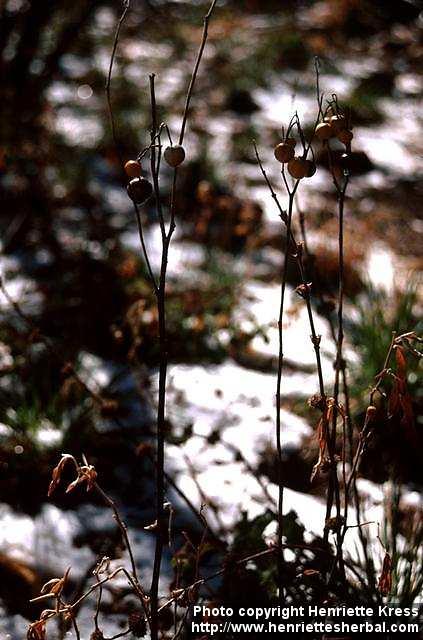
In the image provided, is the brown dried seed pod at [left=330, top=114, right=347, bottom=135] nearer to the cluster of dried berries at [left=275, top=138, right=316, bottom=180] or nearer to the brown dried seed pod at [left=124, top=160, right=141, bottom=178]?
the cluster of dried berries at [left=275, top=138, right=316, bottom=180]

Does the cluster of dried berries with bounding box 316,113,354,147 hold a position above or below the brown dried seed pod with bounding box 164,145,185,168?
above

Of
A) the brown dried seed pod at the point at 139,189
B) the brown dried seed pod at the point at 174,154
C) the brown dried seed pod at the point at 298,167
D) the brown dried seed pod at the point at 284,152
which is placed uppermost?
the brown dried seed pod at the point at 284,152

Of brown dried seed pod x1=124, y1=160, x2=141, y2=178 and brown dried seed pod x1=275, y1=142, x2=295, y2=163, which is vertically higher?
brown dried seed pod x1=275, y1=142, x2=295, y2=163

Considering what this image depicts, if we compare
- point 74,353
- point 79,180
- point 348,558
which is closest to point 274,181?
point 79,180

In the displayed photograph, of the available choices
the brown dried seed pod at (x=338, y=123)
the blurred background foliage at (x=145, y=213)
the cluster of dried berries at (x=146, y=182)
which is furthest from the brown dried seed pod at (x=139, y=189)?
the brown dried seed pod at (x=338, y=123)

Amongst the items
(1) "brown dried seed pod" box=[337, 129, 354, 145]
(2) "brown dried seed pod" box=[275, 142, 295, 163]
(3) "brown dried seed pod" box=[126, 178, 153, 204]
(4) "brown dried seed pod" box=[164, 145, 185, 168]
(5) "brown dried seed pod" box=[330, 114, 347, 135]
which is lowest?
(3) "brown dried seed pod" box=[126, 178, 153, 204]

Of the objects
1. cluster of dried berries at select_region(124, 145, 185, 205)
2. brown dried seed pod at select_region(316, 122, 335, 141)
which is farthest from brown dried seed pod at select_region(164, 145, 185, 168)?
brown dried seed pod at select_region(316, 122, 335, 141)

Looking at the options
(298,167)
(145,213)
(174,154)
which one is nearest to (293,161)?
(298,167)

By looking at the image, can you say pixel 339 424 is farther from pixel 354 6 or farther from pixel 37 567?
pixel 354 6

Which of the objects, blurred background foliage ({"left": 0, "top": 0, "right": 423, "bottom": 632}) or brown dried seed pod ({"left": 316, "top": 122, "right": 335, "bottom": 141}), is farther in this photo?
blurred background foliage ({"left": 0, "top": 0, "right": 423, "bottom": 632})


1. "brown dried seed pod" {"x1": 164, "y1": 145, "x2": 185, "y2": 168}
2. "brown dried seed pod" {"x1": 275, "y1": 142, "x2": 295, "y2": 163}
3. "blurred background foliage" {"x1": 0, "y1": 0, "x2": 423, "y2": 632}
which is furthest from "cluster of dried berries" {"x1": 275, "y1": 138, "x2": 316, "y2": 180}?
"blurred background foliage" {"x1": 0, "y1": 0, "x2": 423, "y2": 632}

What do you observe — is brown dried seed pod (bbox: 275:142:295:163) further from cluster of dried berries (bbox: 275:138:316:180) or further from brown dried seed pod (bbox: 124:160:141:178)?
brown dried seed pod (bbox: 124:160:141:178)

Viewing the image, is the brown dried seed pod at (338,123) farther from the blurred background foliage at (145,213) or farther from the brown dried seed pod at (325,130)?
the blurred background foliage at (145,213)

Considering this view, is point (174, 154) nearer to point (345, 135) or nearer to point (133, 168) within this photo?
point (133, 168)
